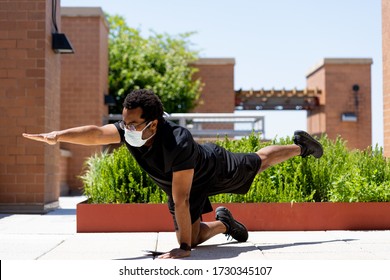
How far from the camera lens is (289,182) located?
7469 mm

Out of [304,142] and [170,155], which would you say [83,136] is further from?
[304,142]

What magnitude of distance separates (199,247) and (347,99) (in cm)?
1900

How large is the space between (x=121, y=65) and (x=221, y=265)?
52.8 ft

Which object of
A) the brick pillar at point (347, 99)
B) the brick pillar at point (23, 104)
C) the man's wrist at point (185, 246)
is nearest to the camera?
the man's wrist at point (185, 246)

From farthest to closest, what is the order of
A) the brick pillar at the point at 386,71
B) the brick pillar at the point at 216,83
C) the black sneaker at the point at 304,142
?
1. the brick pillar at the point at 216,83
2. the brick pillar at the point at 386,71
3. the black sneaker at the point at 304,142

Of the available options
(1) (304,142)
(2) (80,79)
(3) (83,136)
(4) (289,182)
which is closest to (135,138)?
(3) (83,136)

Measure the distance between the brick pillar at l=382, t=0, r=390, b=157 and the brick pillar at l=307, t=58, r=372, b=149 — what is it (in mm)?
13276

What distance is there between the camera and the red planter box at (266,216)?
6852 millimetres

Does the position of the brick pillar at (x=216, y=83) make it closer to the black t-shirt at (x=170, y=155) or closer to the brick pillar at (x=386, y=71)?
the brick pillar at (x=386, y=71)

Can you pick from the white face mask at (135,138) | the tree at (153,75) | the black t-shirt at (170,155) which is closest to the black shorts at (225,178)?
the black t-shirt at (170,155)

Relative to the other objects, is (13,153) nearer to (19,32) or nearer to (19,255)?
(19,32)

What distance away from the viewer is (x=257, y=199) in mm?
7176

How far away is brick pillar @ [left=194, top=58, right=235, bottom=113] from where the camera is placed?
2202cm

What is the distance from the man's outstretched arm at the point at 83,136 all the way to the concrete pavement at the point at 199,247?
896 mm
